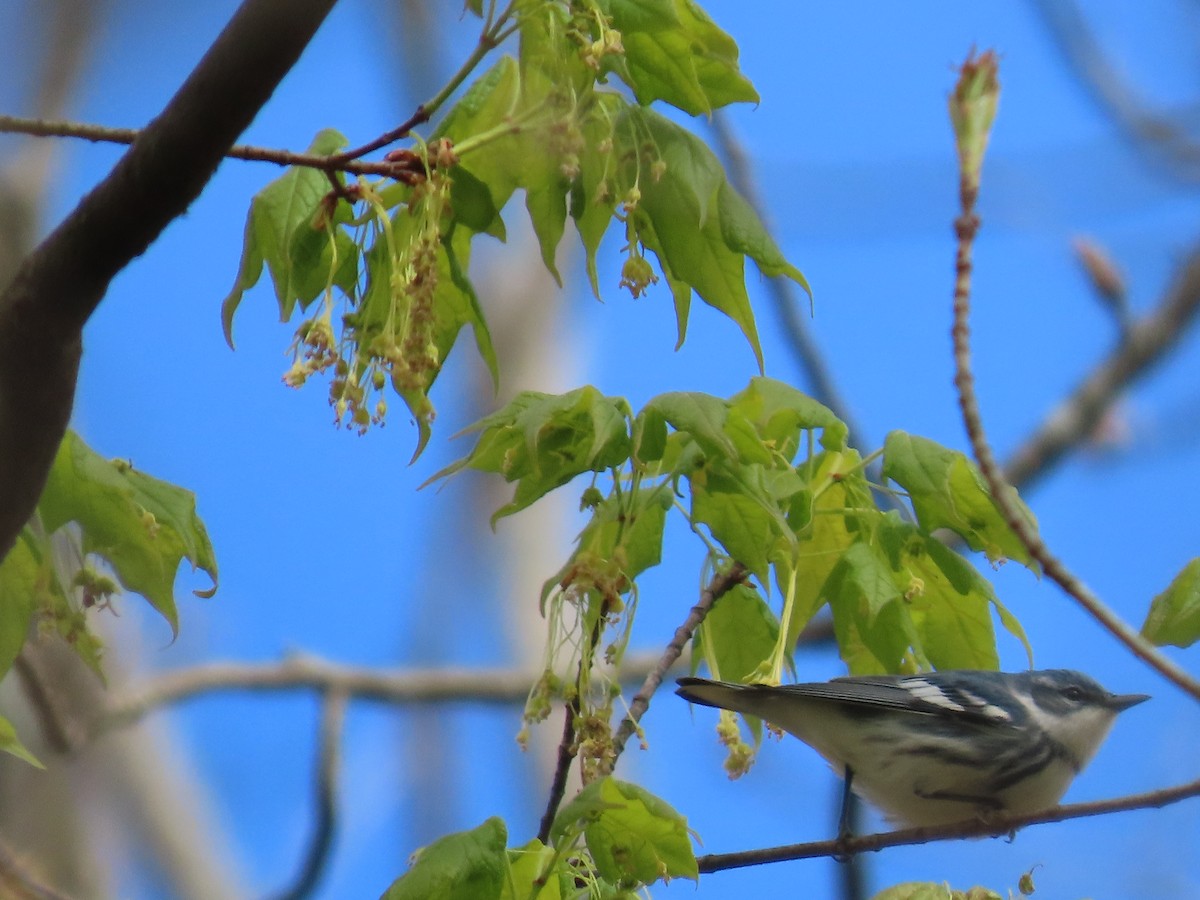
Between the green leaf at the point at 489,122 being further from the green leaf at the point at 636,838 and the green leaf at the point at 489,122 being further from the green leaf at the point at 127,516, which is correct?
the green leaf at the point at 636,838

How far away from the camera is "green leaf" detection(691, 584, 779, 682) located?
6.72 feet

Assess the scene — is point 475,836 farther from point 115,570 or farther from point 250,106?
point 250,106

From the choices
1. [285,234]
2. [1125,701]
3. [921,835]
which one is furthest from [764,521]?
[1125,701]

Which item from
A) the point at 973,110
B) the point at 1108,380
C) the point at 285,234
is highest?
the point at 1108,380

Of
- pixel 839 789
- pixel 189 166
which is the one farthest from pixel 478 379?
pixel 189 166

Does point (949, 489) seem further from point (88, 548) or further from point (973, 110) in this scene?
point (88, 548)

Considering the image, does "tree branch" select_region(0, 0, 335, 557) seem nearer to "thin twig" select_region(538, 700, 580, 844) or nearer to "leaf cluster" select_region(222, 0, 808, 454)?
"leaf cluster" select_region(222, 0, 808, 454)

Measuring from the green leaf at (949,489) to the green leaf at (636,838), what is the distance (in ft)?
2.00

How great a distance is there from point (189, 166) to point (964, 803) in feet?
6.17

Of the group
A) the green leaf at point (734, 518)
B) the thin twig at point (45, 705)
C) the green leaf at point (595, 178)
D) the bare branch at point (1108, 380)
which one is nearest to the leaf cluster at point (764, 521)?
the green leaf at point (734, 518)

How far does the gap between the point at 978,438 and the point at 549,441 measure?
0.60 meters

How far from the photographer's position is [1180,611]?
169 cm

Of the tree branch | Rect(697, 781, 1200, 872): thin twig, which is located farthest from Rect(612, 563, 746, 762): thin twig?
the tree branch

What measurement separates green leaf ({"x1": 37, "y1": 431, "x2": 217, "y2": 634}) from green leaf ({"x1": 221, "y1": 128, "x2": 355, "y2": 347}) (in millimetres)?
216
